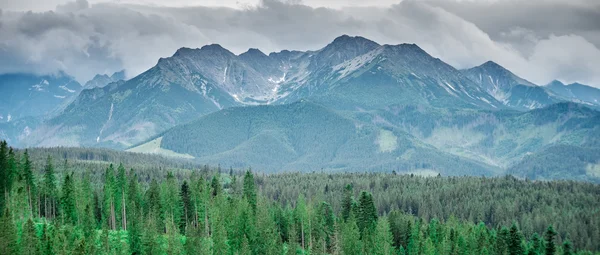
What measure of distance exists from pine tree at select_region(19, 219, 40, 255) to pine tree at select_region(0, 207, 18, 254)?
115 centimetres

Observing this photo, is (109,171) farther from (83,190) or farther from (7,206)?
Answer: (7,206)

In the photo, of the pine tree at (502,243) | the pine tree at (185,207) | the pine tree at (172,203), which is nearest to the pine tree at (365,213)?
the pine tree at (502,243)

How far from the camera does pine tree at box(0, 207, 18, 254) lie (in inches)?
3738

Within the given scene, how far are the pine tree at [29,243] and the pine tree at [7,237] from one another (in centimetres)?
115

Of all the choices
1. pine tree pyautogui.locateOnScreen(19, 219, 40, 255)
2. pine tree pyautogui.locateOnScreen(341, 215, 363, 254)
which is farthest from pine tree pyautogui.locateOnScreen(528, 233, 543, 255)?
pine tree pyautogui.locateOnScreen(19, 219, 40, 255)

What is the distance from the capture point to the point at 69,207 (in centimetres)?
13762

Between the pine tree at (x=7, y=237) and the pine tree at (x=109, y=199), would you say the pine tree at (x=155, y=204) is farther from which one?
the pine tree at (x=7, y=237)

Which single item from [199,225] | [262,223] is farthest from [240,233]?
[199,225]

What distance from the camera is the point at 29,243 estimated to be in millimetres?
100688

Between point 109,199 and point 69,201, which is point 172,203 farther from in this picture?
point 69,201

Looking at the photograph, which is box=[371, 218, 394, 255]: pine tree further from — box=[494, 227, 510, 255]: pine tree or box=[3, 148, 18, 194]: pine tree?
box=[3, 148, 18, 194]: pine tree

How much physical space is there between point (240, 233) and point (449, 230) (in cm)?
4690

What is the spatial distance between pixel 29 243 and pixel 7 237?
359 cm

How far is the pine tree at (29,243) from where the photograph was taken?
99938 millimetres
